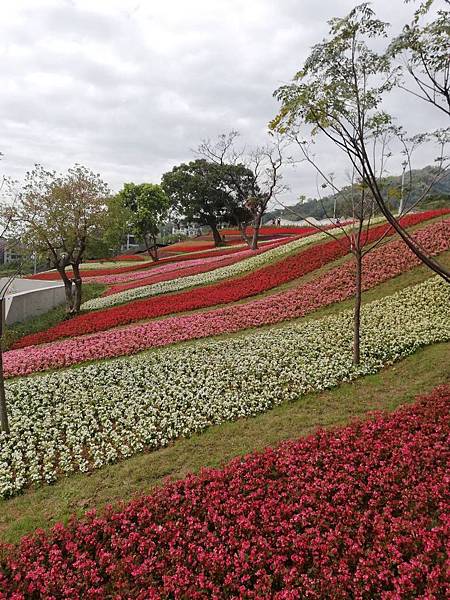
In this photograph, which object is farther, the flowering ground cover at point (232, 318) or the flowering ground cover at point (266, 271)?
the flowering ground cover at point (266, 271)

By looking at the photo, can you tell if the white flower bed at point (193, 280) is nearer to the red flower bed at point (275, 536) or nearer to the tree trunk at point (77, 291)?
the tree trunk at point (77, 291)

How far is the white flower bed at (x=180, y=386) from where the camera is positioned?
804 centimetres

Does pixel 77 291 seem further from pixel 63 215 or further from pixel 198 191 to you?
pixel 198 191

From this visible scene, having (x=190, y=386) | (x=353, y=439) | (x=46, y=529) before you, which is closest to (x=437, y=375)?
(x=353, y=439)

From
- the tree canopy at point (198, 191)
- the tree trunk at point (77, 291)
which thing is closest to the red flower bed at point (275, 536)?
the tree trunk at point (77, 291)

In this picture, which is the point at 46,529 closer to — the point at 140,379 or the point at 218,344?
the point at 140,379

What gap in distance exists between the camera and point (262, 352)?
39.7ft

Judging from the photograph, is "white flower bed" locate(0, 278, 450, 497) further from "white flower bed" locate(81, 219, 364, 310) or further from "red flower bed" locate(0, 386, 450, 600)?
"white flower bed" locate(81, 219, 364, 310)

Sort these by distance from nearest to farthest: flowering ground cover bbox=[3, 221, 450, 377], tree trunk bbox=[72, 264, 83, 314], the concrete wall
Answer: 1. flowering ground cover bbox=[3, 221, 450, 377]
2. the concrete wall
3. tree trunk bbox=[72, 264, 83, 314]

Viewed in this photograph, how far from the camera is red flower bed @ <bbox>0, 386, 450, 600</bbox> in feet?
14.9

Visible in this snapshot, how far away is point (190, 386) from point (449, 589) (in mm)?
7006

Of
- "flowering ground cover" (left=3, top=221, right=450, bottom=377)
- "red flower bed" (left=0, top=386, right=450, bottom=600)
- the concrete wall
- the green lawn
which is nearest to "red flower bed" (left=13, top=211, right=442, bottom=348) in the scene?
"flowering ground cover" (left=3, top=221, right=450, bottom=377)

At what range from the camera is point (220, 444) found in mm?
7793

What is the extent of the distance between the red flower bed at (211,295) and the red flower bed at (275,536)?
13.4m
